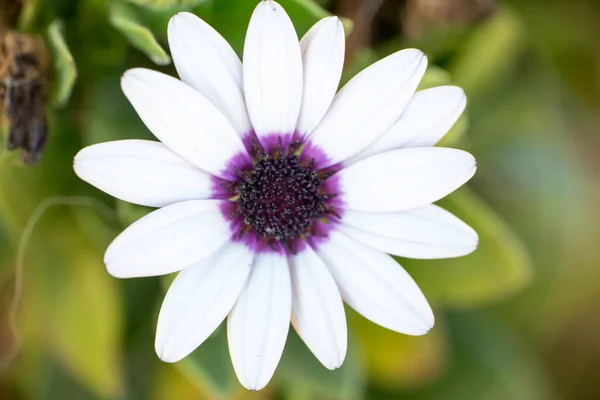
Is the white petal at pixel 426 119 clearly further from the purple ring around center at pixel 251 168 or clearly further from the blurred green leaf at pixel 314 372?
the blurred green leaf at pixel 314 372

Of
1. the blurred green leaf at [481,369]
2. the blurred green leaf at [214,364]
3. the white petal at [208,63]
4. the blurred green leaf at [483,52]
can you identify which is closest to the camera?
the white petal at [208,63]

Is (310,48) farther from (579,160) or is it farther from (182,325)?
(579,160)

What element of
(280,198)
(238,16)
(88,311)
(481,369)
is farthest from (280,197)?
(481,369)

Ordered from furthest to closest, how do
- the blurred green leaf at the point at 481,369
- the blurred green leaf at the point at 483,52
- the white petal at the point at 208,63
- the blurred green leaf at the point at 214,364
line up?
the blurred green leaf at the point at 481,369 → the blurred green leaf at the point at 483,52 → the blurred green leaf at the point at 214,364 → the white petal at the point at 208,63

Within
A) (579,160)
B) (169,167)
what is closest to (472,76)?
(579,160)

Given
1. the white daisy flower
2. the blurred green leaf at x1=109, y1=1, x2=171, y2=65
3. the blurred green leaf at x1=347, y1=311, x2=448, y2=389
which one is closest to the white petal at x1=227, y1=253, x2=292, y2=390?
the white daisy flower

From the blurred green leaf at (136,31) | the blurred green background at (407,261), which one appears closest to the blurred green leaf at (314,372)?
the blurred green background at (407,261)
